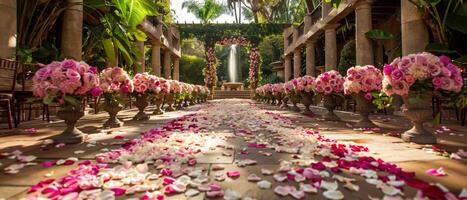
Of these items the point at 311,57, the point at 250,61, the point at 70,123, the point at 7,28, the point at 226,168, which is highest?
the point at 250,61

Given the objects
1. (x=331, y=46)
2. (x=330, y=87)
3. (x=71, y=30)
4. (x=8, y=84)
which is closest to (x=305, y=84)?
(x=330, y=87)

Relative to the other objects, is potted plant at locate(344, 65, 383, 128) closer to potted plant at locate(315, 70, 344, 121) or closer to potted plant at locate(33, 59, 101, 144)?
potted plant at locate(315, 70, 344, 121)

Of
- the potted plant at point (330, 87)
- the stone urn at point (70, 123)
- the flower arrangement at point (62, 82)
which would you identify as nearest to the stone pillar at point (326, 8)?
the potted plant at point (330, 87)

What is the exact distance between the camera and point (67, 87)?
3.83 metres

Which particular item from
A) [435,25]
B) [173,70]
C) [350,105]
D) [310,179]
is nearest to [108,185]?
[310,179]

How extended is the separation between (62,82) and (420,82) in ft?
15.3

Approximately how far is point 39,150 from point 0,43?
364 cm

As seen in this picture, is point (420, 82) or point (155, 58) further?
point (155, 58)

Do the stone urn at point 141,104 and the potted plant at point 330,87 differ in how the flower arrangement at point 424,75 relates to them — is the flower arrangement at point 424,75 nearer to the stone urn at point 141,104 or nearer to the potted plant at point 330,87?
the potted plant at point 330,87

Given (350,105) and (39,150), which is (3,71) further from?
(350,105)

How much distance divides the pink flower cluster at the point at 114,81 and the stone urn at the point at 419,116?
4897mm

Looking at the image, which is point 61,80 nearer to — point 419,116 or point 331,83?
point 419,116

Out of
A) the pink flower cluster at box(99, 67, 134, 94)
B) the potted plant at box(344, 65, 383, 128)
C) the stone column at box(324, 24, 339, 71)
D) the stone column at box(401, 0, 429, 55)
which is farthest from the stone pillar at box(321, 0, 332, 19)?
the pink flower cluster at box(99, 67, 134, 94)

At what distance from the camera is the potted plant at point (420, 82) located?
3.61 metres
